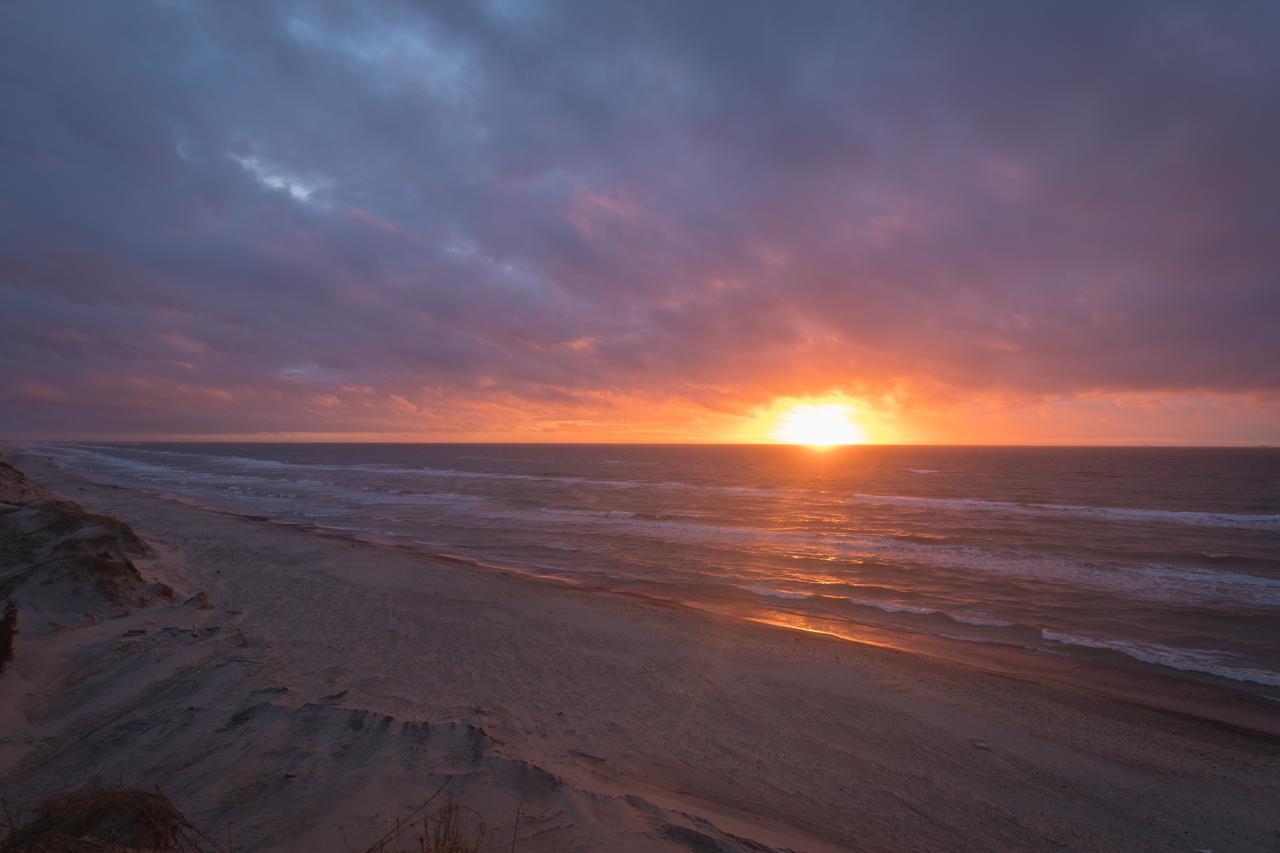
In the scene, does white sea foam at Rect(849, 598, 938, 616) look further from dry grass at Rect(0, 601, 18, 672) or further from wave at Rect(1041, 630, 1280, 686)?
dry grass at Rect(0, 601, 18, 672)

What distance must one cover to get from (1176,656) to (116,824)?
1950 centimetres

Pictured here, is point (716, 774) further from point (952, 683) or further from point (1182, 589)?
point (1182, 589)

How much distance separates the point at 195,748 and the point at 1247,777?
13790mm

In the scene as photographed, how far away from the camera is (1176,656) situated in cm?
1380

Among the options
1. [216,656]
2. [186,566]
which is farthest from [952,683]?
[186,566]

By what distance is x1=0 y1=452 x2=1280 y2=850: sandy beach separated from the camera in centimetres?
550

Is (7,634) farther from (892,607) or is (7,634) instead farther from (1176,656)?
(1176,656)

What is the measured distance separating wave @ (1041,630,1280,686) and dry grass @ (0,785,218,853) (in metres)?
17.8

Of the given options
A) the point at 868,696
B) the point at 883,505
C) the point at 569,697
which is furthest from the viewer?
the point at 883,505

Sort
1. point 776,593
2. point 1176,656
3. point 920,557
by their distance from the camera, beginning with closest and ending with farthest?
point 1176,656
point 776,593
point 920,557

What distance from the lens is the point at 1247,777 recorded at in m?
8.28

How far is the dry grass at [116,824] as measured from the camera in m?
3.64

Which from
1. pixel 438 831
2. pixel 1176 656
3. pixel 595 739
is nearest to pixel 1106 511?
pixel 1176 656

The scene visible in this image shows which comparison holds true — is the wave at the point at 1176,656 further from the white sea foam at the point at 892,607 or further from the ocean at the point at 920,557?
the white sea foam at the point at 892,607
